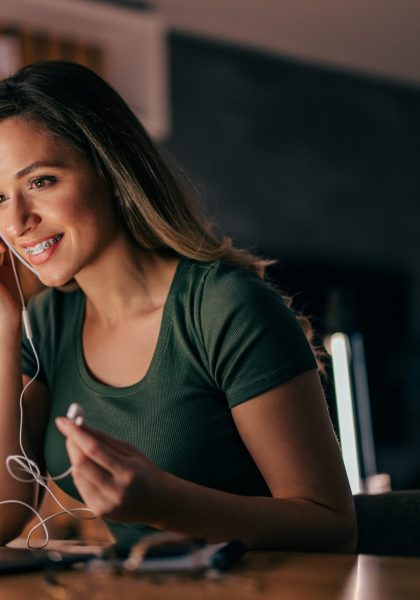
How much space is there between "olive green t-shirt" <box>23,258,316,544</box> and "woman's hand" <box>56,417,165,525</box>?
369 millimetres

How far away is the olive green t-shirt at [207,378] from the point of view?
4.24 ft

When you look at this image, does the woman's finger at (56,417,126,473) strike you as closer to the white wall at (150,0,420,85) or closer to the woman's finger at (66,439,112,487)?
the woman's finger at (66,439,112,487)

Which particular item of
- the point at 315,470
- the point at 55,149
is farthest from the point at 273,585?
the point at 55,149

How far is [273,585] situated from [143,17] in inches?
141

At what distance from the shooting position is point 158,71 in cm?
404

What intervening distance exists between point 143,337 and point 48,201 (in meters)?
0.28

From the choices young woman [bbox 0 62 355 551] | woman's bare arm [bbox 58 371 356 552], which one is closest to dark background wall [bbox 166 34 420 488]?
young woman [bbox 0 62 355 551]

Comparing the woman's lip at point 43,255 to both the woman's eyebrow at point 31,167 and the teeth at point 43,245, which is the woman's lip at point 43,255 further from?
the woman's eyebrow at point 31,167

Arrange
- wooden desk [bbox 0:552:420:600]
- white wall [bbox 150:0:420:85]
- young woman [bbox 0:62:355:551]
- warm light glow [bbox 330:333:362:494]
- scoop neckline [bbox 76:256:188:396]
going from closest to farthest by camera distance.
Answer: wooden desk [bbox 0:552:420:600]
young woman [bbox 0:62:355:551]
scoop neckline [bbox 76:256:188:396]
warm light glow [bbox 330:333:362:494]
white wall [bbox 150:0:420:85]

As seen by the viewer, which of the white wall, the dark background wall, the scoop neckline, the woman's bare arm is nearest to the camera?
the woman's bare arm

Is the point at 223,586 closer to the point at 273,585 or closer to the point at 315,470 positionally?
the point at 273,585

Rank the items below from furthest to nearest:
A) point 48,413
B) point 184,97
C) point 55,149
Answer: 1. point 184,97
2. point 48,413
3. point 55,149

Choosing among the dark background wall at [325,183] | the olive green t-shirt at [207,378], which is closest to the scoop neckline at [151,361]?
the olive green t-shirt at [207,378]

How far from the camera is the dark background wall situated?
4840mm
